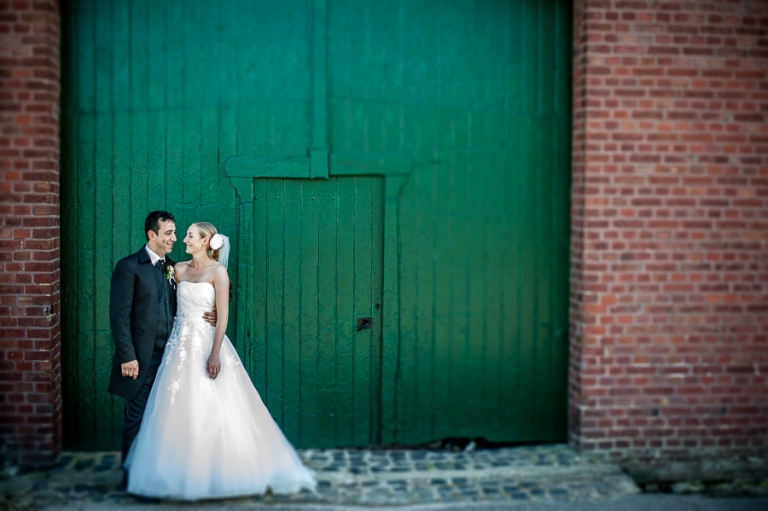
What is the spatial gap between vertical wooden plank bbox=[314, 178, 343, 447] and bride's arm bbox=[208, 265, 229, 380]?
106 cm

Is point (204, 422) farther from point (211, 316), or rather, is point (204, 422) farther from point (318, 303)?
point (318, 303)

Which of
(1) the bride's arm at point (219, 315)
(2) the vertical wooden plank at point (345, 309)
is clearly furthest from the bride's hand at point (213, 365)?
(2) the vertical wooden plank at point (345, 309)

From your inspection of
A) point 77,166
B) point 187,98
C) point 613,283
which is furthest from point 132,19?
point 613,283

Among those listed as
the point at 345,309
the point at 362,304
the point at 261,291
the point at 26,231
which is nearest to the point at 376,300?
the point at 362,304

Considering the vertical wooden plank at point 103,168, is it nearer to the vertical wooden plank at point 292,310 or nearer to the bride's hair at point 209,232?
the bride's hair at point 209,232

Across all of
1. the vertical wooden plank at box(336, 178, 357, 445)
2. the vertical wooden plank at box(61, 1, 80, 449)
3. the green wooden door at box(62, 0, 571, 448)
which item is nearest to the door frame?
the green wooden door at box(62, 0, 571, 448)

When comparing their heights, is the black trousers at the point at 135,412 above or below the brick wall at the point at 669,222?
below

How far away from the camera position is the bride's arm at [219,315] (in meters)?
4.97

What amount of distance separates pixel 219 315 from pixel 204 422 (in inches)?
28.3

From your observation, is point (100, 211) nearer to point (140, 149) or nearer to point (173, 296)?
point (140, 149)

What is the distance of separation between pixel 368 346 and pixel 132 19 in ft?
10.5

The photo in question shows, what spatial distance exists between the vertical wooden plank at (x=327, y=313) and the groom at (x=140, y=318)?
1.12 meters

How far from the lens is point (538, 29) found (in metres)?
6.04

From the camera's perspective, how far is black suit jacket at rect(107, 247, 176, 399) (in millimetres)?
4977
